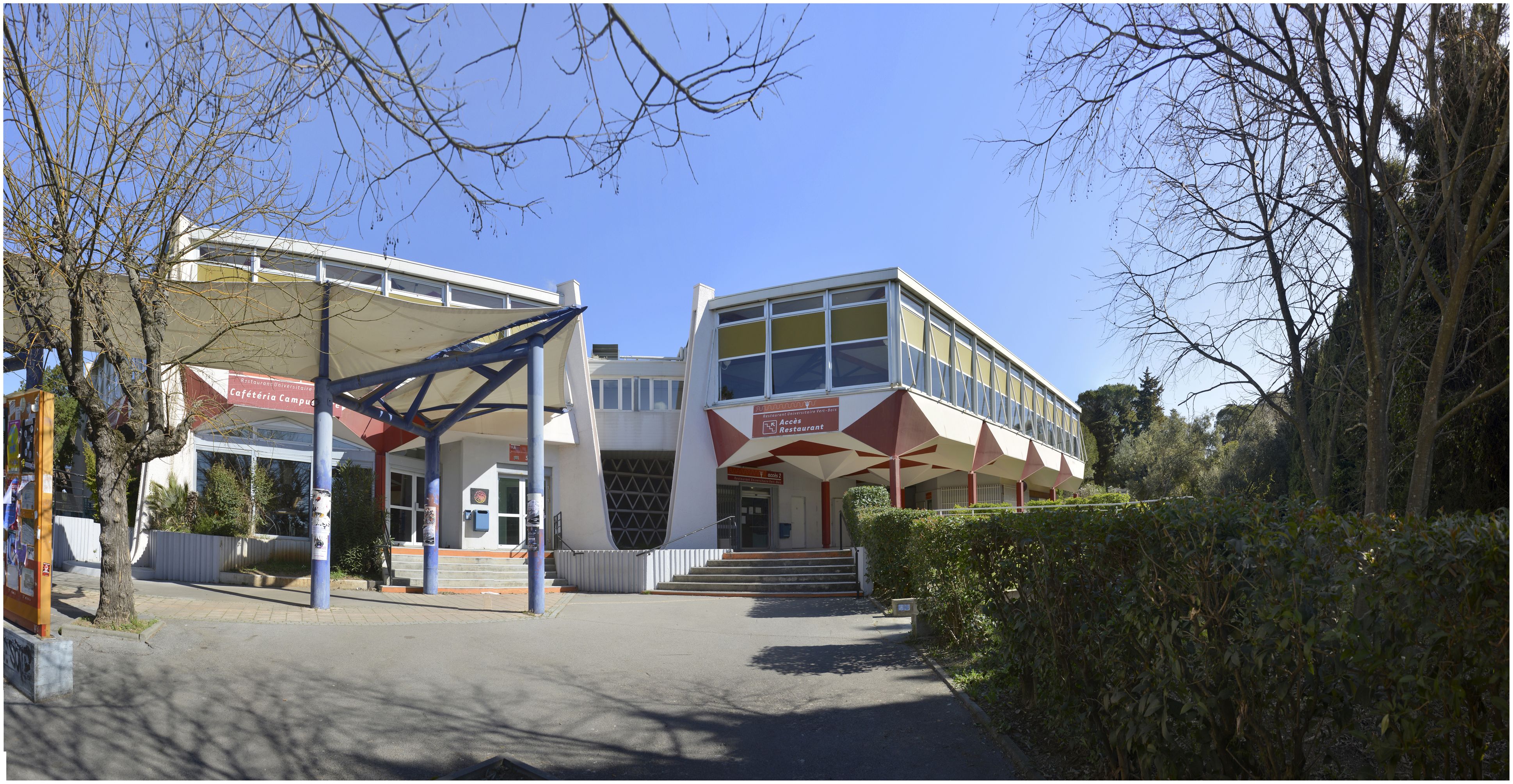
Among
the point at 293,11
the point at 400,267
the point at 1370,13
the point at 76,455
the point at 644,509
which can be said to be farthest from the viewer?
the point at 644,509

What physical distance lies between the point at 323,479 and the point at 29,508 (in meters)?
5.97

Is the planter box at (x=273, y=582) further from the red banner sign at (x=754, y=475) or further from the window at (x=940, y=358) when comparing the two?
the window at (x=940, y=358)

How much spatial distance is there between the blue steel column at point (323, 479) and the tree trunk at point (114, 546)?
3203mm

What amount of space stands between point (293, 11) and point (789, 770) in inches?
185

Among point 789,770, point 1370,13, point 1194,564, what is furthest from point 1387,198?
point 789,770

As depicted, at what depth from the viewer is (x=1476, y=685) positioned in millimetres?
2699

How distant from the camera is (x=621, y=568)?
1795cm

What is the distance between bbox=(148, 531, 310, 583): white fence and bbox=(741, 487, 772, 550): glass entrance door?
14.2 meters

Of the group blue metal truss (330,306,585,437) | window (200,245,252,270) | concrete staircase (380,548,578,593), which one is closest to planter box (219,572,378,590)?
concrete staircase (380,548,578,593)

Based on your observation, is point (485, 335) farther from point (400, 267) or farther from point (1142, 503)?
point (400, 267)

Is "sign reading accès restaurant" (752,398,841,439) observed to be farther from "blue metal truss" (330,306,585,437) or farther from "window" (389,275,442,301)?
"window" (389,275,442,301)

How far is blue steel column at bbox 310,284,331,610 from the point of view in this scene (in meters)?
11.9

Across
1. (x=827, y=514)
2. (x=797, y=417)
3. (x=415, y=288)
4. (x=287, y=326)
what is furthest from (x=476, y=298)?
(x=287, y=326)

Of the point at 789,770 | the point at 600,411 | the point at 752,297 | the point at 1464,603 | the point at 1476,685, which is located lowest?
the point at 789,770
